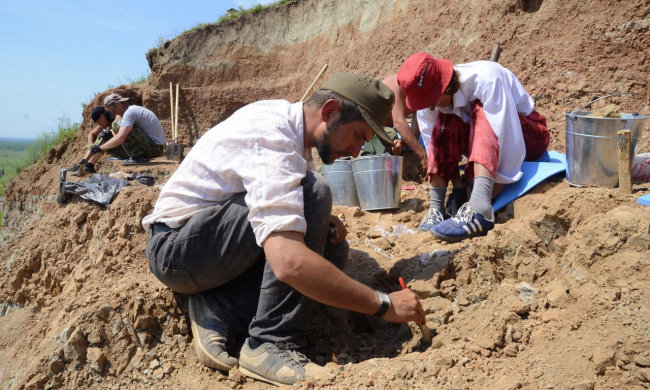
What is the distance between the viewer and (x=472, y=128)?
3.49m

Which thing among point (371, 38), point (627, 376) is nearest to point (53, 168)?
point (371, 38)

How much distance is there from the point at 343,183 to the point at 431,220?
110 centimetres

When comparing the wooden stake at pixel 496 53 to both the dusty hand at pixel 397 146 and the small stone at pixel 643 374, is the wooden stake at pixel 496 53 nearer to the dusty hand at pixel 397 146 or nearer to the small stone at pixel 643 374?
the dusty hand at pixel 397 146

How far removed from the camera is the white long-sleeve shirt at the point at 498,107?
3.43 meters

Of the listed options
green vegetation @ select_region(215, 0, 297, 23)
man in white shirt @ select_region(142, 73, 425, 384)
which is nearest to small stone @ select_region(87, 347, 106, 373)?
man in white shirt @ select_region(142, 73, 425, 384)

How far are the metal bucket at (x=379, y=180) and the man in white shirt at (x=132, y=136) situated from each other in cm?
538

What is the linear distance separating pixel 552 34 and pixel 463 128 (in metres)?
3.40

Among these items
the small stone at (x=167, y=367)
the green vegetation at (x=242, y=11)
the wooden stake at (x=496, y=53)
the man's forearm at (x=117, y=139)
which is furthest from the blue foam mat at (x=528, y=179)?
the green vegetation at (x=242, y=11)

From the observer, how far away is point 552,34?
6238mm

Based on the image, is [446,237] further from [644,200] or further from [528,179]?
[644,200]

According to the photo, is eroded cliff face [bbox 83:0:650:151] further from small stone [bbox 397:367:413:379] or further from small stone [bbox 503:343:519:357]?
small stone [bbox 397:367:413:379]

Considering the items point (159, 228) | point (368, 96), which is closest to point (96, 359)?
point (159, 228)

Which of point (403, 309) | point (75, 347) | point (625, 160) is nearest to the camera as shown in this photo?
point (403, 309)

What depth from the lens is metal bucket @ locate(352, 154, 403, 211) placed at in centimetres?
420
